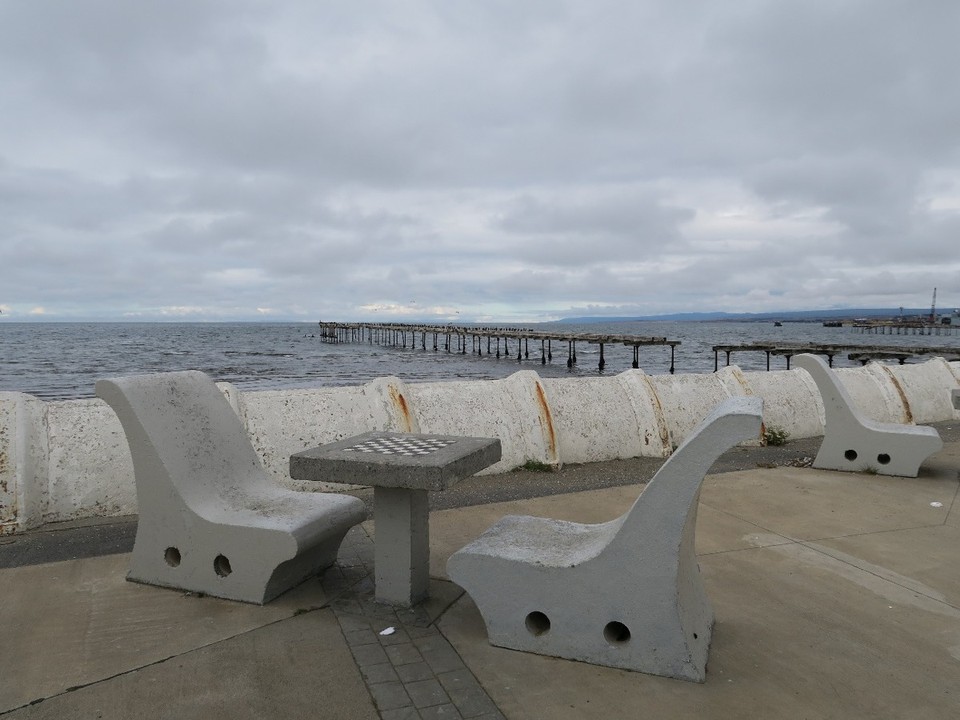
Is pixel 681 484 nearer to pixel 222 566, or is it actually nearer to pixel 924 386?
pixel 222 566

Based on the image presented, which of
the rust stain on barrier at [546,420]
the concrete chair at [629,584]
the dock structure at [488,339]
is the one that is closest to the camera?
the concrete chair at [629,584]

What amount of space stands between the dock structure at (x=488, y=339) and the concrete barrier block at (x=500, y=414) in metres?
33.6

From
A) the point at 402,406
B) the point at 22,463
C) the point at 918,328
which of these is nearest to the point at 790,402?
the point at 402,406

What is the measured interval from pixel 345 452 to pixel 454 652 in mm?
1234

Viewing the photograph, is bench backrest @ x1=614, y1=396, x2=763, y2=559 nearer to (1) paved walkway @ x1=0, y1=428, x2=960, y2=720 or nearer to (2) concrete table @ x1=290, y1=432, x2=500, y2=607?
(1) paved walkway @ x1=0, y1=428, x2=960, y2=720

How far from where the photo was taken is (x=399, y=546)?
369 centimetres

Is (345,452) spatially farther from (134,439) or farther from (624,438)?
(624,438)

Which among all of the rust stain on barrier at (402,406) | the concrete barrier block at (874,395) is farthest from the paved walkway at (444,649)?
the concrete barrier block at (874,395)

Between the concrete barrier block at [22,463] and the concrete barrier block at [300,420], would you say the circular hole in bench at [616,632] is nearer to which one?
the concrete barrier block at [300,420]

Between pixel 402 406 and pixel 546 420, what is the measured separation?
165cm

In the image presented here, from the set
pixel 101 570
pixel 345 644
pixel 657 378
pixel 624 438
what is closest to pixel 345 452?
pixel 345 644

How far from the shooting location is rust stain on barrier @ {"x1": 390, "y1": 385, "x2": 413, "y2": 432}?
21.9 ft

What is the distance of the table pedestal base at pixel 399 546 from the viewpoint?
366cm

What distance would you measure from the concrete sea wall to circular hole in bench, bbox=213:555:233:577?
210 cm
